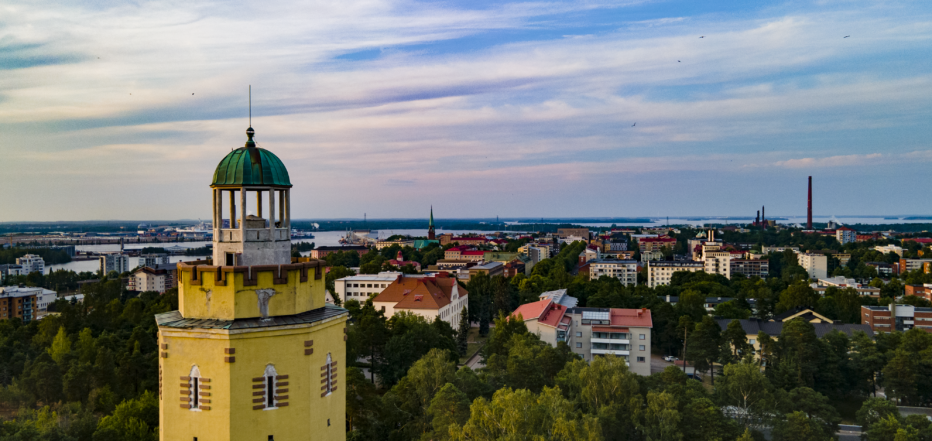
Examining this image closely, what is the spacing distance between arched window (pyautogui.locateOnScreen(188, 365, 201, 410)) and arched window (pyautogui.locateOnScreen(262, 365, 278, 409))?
3.45 feet

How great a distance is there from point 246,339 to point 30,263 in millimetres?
164882

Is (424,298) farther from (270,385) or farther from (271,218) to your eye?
(270,385)

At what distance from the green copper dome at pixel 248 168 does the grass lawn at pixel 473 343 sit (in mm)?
44630

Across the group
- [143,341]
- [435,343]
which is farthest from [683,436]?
[143,341]

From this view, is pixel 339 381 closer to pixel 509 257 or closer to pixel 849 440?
pixel 849 440

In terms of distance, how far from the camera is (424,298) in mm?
62531

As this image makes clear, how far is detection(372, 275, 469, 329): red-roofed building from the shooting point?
6147 cm

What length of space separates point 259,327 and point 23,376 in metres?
36.1

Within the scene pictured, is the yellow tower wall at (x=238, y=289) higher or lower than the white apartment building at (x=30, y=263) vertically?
higher

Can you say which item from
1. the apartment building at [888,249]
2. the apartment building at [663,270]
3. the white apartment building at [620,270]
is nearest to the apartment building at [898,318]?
the apartment building at [663,270]

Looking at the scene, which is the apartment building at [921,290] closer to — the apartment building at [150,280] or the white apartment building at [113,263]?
the apartment building at [150,280]

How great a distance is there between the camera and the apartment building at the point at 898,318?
60094 millimetres

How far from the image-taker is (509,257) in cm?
13900

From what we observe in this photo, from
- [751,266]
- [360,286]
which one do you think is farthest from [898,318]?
[360,286]
